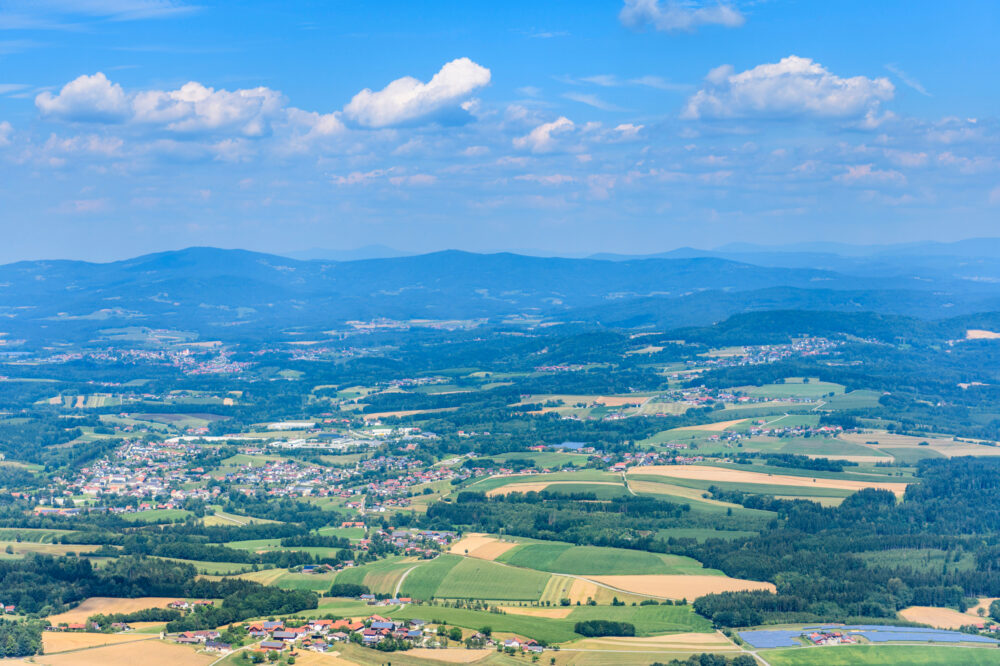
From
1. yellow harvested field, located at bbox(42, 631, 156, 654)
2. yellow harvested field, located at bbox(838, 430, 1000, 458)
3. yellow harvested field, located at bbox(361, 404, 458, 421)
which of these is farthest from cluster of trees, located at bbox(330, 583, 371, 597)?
yellow harvested field, located at bbox(361, 404, 458, 421)

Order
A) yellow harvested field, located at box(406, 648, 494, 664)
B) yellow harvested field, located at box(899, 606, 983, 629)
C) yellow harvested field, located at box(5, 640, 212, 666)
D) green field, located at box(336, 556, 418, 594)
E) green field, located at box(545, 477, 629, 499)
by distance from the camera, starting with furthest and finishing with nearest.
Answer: green field, located at box(545, 477, 629, 499), green field, located at box(336, 556, 418, 594), yellow harvested field, located at box(899, 606, 983, 629), yellow harvested field, located at box(406, 648, 494, 664), yellow harvested field, located at box(5, 640, 212, 666)

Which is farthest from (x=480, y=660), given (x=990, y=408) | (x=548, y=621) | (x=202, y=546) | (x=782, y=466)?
(x=990, y=408)

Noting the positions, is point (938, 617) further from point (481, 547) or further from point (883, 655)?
point (481, 547)

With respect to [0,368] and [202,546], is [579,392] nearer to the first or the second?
[202,546]

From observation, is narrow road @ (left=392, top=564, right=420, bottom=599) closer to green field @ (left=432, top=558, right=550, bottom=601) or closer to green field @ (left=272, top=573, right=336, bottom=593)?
green field @ (left=432, top=558, right=550, bottom=601)

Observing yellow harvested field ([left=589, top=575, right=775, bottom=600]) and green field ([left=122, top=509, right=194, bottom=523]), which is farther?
green field ([left=122, top=509, right=194, bottom=523])
